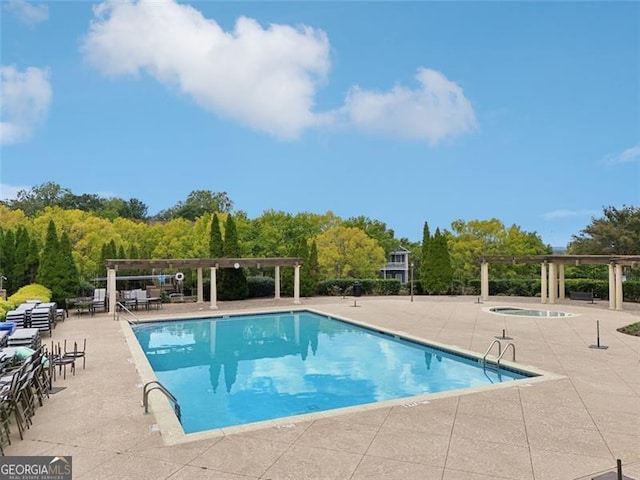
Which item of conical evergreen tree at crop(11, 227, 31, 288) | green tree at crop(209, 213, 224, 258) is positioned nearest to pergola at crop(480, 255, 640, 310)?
green tree at crop(209, 213, 224, 258)

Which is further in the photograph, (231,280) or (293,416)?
(231,280)

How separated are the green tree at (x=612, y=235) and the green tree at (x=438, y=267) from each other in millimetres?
12535

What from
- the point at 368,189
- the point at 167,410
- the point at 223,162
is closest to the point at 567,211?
the point at 368,189

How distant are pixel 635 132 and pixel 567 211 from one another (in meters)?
7.81

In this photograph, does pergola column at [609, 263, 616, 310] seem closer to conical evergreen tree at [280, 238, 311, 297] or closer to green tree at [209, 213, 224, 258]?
conical evergreen tree at [280, 238, 311, 297]

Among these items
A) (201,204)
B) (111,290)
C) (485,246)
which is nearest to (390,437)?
(111,290)

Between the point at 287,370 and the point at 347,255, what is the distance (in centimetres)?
2023

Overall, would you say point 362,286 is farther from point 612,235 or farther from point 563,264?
point 612,235

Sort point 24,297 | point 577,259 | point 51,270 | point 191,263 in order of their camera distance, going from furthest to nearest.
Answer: point 577,259
point 191,263
point 51,270
point 24,297

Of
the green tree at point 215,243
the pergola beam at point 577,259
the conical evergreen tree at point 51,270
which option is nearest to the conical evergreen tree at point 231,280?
the green tree at point 215,243

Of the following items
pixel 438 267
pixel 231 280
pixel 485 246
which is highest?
pixel 485 246

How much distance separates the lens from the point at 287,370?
11023 mm

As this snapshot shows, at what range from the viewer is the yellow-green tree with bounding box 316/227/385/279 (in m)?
30.5

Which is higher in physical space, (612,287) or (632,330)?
(612,287)
